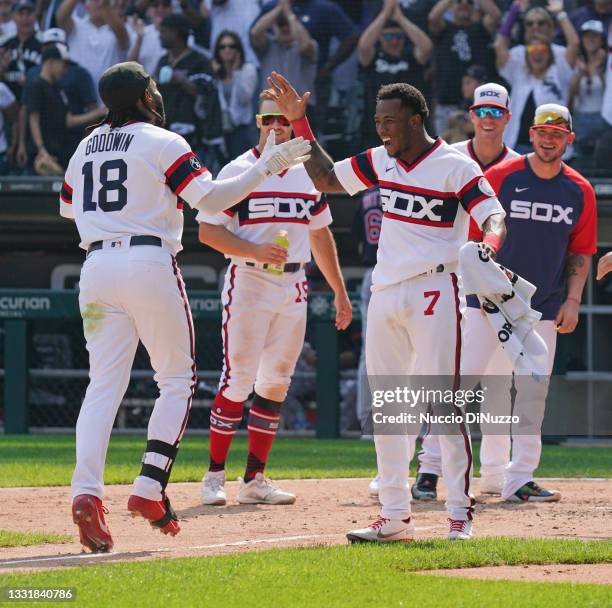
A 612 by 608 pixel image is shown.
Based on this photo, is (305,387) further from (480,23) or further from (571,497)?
(571,497)

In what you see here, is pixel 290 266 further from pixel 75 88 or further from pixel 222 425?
pixel 75 88

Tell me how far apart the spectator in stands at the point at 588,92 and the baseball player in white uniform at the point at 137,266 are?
7.92 meters

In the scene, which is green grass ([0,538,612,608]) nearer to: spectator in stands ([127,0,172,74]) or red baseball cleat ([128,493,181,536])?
red baseball cleat ([128,493,181,536])

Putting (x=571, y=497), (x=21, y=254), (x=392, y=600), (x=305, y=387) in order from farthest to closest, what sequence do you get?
(x=21, y=254) → (x=305, y=387) → (x=571, y=497) → (x=392, y=600)

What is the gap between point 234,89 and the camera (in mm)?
13711

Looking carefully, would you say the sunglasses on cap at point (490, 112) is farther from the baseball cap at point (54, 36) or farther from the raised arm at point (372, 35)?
the baseball cap at point (54, 36)

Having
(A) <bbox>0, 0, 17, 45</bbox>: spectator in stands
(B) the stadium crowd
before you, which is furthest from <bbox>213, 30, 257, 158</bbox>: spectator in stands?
(A) <bbox>0, 0, 17, 45</bbox>: spectator in stands

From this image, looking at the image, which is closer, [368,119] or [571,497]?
[571,497]

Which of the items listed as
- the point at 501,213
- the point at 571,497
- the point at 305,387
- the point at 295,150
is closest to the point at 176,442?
the point at 295,150

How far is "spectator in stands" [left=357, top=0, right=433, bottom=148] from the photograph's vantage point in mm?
13352

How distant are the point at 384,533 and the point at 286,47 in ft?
29.4

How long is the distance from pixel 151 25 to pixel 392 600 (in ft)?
35.8

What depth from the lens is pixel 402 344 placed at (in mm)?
5617

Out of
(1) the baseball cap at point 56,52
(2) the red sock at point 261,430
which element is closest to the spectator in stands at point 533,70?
(1) the baseball cap at point 56,52
